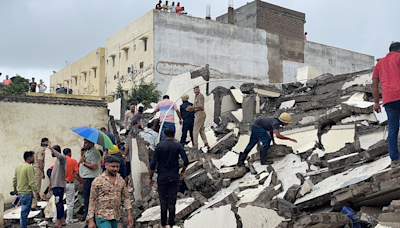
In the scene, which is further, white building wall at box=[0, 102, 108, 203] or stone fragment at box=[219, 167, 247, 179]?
white building wall at box=[0, 102, 108, 203]

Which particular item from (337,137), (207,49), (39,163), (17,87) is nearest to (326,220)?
(337,137)

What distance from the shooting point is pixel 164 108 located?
37.2 ft

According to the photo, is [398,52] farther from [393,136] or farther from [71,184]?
[71,184]

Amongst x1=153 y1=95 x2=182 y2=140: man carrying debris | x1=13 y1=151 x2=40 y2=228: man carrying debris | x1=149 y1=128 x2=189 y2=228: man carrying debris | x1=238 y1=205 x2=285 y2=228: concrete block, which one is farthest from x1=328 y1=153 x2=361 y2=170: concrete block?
x1=13 y1=151 x2=40 y2=228: man carrying debris

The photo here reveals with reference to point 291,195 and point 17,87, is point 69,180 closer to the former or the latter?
point 291,195

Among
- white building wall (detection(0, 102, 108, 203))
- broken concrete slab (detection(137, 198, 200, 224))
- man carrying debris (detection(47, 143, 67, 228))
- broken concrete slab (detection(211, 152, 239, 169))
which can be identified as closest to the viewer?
broken concrete slab (detection(137, 198, 200, 224))

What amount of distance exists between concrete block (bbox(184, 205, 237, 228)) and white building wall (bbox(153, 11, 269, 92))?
2017 centimetres

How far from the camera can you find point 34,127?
1385 cm

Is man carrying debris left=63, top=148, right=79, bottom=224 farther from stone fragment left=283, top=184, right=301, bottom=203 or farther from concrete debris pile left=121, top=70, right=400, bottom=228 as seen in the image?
stone fragment left=283, top=184, right=301, bottom=203

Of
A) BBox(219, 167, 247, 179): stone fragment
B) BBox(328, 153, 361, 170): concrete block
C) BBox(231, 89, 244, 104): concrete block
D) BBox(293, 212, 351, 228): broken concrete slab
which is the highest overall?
BBox(231, 89, 244, 104): concrete block

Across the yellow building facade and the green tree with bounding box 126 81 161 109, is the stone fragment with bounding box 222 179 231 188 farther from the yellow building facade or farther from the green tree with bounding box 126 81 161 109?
the yellow building facade

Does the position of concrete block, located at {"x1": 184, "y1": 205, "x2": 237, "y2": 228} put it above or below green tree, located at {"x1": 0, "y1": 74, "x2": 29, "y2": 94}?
below

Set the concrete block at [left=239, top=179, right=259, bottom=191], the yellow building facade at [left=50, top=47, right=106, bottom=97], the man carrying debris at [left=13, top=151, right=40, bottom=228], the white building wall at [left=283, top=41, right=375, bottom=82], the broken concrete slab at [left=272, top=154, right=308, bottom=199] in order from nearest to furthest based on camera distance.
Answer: the broken concrete slab at [left=272, top=154, right=308, bottom=199]
the concrete block at [left=239, top=179, right=259, bottom=191]
the man carrying debris at [left=13, top=151, right=40, bottom=228]
the white building wall at [left=283, top=41, right=375, bottom=82]
the yellow building facade at [left=50, top=47, right=106, bottom=97]

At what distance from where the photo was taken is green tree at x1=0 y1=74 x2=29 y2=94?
27.0 metres
